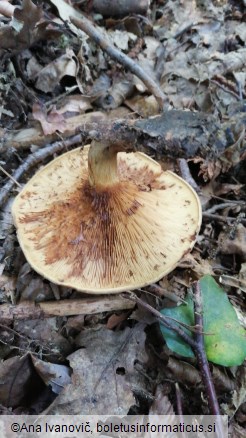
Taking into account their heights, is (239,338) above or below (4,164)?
below

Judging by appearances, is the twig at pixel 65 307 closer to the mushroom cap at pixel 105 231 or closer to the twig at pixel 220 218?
the mushroom cap at pixel 105 231

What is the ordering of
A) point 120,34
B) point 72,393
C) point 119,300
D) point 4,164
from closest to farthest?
point 72,393, point 119,300, point 4,164, point 120,34

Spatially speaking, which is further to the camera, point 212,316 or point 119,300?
point 119,300

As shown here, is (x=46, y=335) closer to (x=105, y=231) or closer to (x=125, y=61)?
(x=105, y=231)

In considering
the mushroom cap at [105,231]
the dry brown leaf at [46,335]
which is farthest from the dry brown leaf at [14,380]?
the mushroom cap at [105,231]

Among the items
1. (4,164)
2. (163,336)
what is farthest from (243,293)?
(4,164)

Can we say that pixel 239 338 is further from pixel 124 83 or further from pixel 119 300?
pixel 124 83
